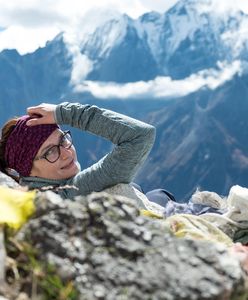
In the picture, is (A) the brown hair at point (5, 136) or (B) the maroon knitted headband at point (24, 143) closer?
(B) the maroon knitted headband at point (24, 143)

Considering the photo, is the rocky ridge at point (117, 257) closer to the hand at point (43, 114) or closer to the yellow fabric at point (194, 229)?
the yellow fabric at point (194, 229)

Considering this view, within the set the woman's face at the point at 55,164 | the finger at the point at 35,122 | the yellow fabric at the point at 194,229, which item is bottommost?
the woman's face at the point at 55,164

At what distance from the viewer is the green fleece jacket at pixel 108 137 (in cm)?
548

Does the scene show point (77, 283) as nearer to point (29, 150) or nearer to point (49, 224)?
point (49, 224)

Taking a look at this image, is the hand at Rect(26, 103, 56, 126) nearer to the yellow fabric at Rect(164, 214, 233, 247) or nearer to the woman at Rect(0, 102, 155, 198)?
the woman at Rect(0, 102, 155, 198)

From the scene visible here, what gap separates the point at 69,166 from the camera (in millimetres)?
5738

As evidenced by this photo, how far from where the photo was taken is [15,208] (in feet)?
8.16

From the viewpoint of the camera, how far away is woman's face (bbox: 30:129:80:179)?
564 cm

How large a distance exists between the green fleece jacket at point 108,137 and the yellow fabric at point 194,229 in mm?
1972

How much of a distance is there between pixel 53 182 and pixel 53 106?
707 millimetres

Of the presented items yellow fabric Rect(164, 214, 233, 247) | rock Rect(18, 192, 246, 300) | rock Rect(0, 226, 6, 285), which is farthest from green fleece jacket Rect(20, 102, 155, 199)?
rock Rect(0, 226, 6, 285)

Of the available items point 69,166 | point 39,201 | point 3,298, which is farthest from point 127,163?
point 3,298

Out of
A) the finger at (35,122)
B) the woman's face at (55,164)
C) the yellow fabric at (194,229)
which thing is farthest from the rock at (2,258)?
the woman's face at (55,164)

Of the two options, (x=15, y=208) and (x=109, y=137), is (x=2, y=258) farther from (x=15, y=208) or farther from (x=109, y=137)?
(x=109, y=137)
